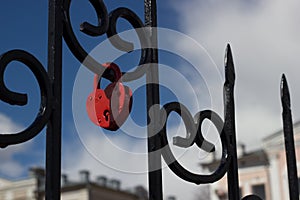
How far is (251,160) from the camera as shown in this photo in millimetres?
13578

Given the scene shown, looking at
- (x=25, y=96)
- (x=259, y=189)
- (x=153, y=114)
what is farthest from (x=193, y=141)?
(x=259, y=189)

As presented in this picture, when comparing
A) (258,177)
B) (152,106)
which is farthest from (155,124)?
(258,177)

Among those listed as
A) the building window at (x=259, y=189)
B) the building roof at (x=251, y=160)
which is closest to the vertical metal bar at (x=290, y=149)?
the building roof at (x=251, y=160)

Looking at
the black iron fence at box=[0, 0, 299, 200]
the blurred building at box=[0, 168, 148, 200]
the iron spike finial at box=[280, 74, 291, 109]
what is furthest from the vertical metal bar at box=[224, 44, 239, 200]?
the blurred building at box=[0, 168, 148, 200]

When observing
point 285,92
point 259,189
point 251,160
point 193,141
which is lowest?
point 193,141

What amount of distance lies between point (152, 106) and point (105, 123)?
74 millimetres

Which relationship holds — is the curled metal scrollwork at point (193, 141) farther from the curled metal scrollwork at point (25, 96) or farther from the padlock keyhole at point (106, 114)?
the curled metal scrollwork at point (25, 96)

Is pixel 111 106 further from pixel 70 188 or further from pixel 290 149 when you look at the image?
pixel 70 188

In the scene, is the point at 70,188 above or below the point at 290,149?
above

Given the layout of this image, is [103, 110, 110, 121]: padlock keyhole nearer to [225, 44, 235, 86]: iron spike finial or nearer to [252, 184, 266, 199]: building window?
[225, 44, 235, 86]: iron spike finial

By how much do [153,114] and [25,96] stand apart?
0.23 m

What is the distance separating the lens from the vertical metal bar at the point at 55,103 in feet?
2.42

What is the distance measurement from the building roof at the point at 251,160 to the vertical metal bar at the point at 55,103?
12.5 metres

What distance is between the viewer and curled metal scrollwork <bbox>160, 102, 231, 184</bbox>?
885 millimetres
